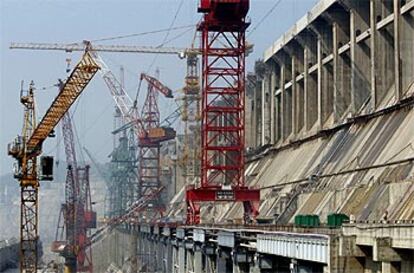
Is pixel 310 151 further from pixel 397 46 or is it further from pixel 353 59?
pixel 397 46

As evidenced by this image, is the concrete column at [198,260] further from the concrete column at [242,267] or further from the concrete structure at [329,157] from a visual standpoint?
the concrete column at [242,267]

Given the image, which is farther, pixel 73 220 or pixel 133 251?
pixel 133 251

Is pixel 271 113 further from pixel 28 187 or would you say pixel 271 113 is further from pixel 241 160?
pixel 28 187

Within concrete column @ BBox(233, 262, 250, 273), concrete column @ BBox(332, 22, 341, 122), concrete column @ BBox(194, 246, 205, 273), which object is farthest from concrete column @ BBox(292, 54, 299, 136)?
concrete column @ BBox(233, 262, 250, 273)

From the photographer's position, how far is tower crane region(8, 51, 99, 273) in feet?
231

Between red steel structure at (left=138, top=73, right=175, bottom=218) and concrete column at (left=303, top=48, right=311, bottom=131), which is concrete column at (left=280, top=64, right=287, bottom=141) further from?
red steel structure at (left=138, top=73, right=175, bottom=218)

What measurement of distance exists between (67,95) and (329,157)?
26846 millimetres

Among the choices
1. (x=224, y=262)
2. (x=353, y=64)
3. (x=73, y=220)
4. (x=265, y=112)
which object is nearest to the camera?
(x=224, y=262)

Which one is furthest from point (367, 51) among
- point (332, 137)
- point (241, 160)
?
point (241, 160)

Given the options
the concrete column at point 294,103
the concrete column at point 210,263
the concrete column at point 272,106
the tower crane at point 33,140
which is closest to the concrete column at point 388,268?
the tower crane at point 33,140

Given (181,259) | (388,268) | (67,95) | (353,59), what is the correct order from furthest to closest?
(181,259), (353,59), (67,95), (388,268)

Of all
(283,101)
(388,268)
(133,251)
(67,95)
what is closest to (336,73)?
(283,101)

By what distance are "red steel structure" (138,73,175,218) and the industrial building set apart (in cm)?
2905

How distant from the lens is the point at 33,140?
71.1 meters
